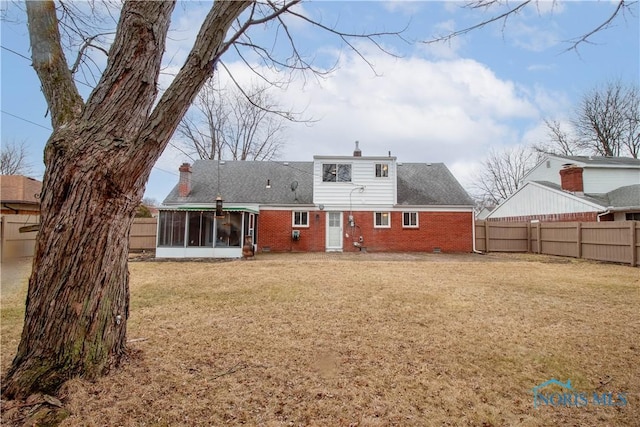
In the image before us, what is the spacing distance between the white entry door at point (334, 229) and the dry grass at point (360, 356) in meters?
9.64

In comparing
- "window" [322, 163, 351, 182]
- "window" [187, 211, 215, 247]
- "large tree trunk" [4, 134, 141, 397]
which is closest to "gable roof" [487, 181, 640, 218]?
"window" [322, 163, 351, 182]

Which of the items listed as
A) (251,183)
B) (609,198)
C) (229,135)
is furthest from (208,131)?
(609,198)

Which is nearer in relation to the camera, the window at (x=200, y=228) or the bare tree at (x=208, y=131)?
the window at (x=200, y=228)

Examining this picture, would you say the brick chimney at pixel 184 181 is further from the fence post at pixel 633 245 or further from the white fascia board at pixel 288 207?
the fence post at pixel 633 245

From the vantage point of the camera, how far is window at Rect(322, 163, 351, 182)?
1708cm

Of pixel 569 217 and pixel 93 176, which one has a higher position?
pixel 569 217

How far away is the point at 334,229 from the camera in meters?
17.0

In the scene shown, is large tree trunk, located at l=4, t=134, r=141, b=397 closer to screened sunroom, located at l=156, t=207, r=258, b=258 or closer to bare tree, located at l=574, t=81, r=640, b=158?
screened sunroom, located at l=156, t=207, r=258, b=258

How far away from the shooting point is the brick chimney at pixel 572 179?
1711 cm

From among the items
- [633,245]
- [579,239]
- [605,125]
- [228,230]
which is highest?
[605,125]

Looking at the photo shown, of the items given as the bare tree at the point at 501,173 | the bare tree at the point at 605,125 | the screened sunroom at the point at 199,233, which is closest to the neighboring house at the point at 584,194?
the bare tree at the point at 605,125

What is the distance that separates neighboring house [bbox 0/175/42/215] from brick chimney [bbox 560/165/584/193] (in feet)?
71.1

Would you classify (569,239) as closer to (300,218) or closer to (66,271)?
(300,218)

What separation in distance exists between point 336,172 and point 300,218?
10.2 ft
